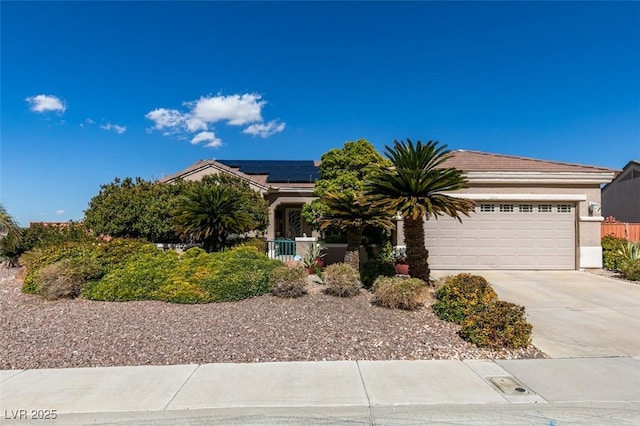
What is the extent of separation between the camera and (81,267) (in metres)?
8.96

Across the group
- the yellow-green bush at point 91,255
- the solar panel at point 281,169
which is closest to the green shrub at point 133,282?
the yellow-green bush at point 91,255

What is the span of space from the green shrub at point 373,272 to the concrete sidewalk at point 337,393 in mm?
4435

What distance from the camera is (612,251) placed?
1424 centimetres

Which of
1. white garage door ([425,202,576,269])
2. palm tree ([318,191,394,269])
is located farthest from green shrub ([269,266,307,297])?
white garage door ([425,202,576,269])

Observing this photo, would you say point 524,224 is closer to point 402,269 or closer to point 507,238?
point 507,238

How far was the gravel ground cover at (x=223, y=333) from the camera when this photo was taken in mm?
5543

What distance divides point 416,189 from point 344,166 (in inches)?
250

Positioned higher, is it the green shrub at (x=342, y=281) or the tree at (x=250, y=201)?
the tree at (x=250, y=201)

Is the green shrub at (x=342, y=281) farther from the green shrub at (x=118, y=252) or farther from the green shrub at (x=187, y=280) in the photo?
the green shrub at (x=118, y=252)

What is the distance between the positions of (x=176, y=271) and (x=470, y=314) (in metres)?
6.31

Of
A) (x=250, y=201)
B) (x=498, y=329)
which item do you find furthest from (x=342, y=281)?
(x=250, y=201)

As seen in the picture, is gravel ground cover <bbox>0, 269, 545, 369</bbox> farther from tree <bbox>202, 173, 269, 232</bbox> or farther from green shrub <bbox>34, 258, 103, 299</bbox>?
tree <bbox>202, 173, 269, 232</bbox>

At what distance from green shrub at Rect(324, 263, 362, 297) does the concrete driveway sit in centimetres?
347

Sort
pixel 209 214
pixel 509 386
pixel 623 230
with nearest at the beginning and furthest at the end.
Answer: pixel 509 386 → pixel 209 214 → pixel 623 230
